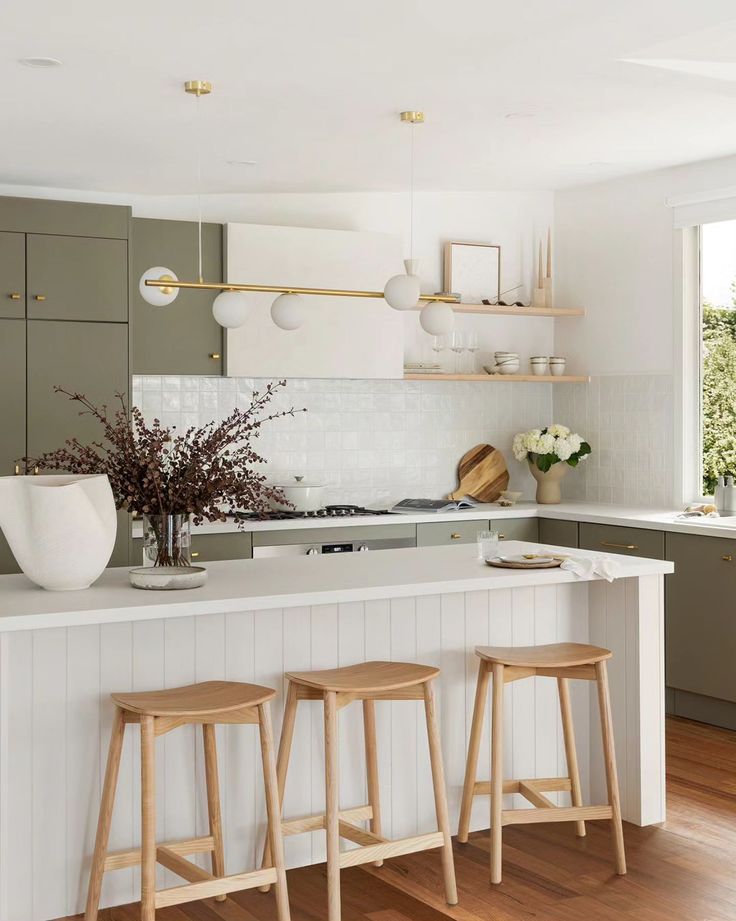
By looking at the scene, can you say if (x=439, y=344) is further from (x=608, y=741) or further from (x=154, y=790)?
(x=154, y=790)

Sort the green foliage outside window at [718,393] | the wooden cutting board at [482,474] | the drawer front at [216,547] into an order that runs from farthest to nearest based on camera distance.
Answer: the wooden cutting board at [482,474] < the green foliage outside window at [718,393] < the drawer front at [216,547]

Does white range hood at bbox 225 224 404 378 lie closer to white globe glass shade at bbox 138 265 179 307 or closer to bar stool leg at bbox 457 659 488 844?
white globe glass shade at bbox 138 265 179 307

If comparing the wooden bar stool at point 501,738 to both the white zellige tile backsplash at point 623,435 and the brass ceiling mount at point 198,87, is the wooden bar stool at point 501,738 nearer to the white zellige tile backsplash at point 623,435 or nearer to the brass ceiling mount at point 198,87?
the brass ceiling mount at point 198,87

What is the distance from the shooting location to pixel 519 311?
21.6 ft

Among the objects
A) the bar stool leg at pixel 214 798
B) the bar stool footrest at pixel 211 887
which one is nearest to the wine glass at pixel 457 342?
the bar stool leg at pixel 214 798

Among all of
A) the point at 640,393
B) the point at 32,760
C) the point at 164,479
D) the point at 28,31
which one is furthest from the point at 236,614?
the point at 640,393

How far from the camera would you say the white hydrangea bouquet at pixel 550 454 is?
21.4 ft

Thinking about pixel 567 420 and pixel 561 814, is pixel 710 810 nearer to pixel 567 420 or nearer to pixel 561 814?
pixel 561 814

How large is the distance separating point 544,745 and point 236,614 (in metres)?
1.31

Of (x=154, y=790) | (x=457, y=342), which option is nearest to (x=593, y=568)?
(x=154, y=790)

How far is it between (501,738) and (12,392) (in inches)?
109

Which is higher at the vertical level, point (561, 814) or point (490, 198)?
point (490, 198)

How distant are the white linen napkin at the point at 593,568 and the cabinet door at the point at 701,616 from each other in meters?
1.54

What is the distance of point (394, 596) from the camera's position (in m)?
3.47
